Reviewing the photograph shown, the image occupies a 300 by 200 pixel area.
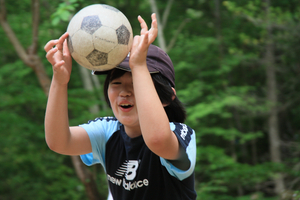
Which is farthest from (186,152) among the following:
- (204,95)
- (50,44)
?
(204,95)

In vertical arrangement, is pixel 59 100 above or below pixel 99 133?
above

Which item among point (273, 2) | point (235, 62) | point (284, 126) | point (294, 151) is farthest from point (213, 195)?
point (273, 2)

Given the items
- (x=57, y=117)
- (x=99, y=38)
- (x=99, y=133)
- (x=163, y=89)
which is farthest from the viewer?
(x=99, y=133)

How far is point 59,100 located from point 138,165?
0.72m

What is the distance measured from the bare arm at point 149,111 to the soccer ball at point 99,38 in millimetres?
118

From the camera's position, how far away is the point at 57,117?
6.21ft

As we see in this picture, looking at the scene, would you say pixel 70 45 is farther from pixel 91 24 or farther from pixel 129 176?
pixel 129 176

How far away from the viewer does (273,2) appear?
26.0 ft

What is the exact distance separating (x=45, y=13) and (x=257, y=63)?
5692mm

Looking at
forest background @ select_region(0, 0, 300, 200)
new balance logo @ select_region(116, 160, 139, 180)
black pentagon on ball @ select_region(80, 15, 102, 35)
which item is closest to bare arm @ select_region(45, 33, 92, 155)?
black pentagon on ball @ select_region(80, 15, 102, 35)

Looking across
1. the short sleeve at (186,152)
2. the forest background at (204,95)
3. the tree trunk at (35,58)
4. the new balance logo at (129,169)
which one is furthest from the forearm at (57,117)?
the forest background at (204,95)

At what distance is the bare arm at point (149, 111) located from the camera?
156 cm

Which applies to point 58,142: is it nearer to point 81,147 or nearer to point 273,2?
point 81,147

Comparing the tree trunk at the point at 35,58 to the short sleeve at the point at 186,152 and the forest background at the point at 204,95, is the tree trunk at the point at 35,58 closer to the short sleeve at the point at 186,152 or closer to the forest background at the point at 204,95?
the forest background at the point at 204,95
